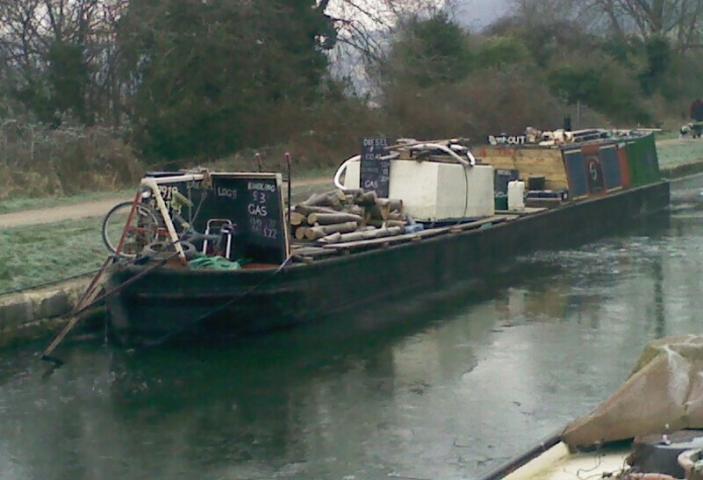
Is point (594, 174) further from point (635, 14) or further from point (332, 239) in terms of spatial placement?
point (635, 14)

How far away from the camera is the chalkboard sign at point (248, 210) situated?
14.4 meters

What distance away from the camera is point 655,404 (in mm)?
7922

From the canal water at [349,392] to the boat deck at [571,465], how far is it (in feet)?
3.84

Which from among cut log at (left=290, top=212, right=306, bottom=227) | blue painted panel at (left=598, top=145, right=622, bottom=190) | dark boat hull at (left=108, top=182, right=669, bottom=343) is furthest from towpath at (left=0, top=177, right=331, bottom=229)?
blue painted panel at (left=598, top=145, right=622, bottom=190)

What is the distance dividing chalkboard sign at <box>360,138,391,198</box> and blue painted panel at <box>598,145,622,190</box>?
7.36 m

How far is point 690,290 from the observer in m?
16.2

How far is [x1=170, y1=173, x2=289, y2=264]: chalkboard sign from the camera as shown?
14445 mm

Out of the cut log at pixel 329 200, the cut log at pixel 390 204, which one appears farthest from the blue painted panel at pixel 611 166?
the cut log at pixel 329 200

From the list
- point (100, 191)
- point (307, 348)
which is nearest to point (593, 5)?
point (100, 191)

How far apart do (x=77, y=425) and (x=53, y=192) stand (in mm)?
12368

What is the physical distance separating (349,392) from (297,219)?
4.57 metres

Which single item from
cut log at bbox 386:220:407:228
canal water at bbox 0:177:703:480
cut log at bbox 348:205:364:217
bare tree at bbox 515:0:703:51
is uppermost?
bare tree at bbox 515:0:703:51

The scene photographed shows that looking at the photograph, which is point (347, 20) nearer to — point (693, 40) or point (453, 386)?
point (453, 386)

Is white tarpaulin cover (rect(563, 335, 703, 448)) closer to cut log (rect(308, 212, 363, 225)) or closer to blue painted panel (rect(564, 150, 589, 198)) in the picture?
cut log (rect(308, 212, 363, 225))
